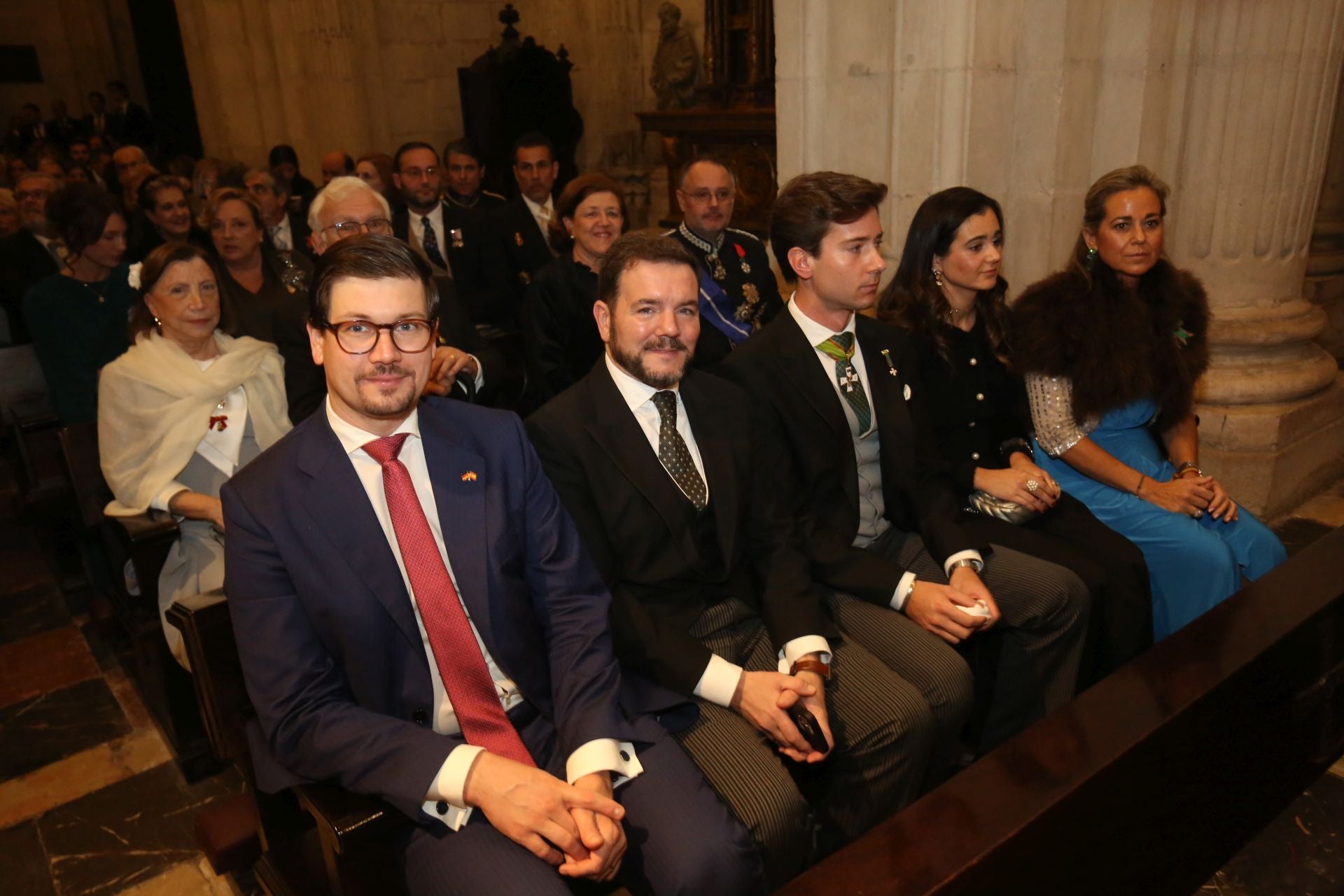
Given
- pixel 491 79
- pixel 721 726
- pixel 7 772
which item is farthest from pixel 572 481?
pixel 491 79

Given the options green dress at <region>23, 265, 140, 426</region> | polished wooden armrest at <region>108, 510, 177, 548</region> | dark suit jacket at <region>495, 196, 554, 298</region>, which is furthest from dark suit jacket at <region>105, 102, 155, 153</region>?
polished wooden armrest at <region>108, 510, 177, 548</region>

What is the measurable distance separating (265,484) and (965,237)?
6.35 ft

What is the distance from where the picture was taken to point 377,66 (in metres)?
9.30

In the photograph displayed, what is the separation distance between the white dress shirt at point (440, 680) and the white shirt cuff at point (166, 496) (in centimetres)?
111

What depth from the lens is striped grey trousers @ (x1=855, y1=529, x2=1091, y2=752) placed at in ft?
7.70

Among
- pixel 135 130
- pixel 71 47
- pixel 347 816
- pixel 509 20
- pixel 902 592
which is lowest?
pixel 902 592

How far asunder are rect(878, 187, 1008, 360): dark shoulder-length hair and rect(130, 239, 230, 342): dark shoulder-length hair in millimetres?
1979

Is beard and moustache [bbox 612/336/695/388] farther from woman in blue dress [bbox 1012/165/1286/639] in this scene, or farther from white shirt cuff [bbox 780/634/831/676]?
woman in blue dress [bbox 1012/165/1286/639]

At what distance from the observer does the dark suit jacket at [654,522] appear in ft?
6.73

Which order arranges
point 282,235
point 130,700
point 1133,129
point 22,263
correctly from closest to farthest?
point 130,700
point 1133,129
point 22,263
point 282,235

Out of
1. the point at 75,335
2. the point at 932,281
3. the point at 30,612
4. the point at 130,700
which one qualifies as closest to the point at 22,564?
the point at 30,612

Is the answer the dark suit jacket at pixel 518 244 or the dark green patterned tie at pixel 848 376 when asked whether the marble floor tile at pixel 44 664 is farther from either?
the dark green patterned tie at pixel 848 376

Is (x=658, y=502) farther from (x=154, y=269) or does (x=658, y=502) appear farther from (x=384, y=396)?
(x=154, y=269)

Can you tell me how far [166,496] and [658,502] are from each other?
1.45m
